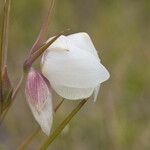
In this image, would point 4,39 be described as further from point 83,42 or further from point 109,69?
point 109,69

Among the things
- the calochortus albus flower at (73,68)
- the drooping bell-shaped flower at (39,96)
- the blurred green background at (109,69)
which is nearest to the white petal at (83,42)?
the calochortus albus flower at (73,68)

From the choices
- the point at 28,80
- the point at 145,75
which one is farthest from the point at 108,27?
the point at 28,80

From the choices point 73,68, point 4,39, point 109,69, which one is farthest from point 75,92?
point 109,69

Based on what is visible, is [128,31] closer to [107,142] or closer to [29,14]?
[29,14]

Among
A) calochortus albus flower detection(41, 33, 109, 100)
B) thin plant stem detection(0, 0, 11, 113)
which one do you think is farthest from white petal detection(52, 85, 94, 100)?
thin plant stem detection(0, 0, 11, 113)

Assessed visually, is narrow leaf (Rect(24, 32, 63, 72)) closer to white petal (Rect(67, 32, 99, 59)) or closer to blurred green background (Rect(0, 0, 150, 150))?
white petal (Rect(67, 32, 99, 59))
